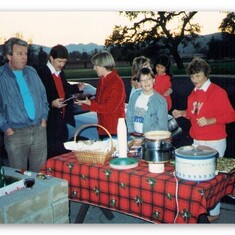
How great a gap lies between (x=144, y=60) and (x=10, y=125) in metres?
1.05

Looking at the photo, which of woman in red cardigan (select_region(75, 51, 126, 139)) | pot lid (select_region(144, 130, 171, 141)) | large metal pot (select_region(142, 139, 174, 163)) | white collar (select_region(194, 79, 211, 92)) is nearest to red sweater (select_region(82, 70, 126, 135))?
woman in red cardigan (select_region(75, 51, 126, 139))

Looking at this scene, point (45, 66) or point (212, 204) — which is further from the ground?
point (45, 66)

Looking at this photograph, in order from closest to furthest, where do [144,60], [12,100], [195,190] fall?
[195,190]
[12,100]
[144,60]

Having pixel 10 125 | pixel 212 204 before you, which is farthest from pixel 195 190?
pixel 10 125

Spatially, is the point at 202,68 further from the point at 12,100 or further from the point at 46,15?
the point at 12,100

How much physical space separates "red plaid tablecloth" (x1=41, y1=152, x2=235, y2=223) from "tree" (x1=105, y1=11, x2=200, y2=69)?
94 cm

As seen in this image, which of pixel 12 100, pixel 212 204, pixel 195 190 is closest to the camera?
pixel 195 190

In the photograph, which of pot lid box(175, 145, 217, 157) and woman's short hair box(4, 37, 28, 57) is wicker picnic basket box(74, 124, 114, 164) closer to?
pot lid box(175, 145, 217, 157)

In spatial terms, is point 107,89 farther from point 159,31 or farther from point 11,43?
point 11,43

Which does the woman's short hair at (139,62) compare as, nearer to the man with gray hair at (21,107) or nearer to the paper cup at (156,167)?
the man with gray hair at (21,107)

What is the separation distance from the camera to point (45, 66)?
2586mm

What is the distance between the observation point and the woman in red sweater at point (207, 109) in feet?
7.01

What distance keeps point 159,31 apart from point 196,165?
117cm

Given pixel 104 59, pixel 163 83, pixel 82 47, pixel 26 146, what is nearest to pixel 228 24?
pixel 163 83
